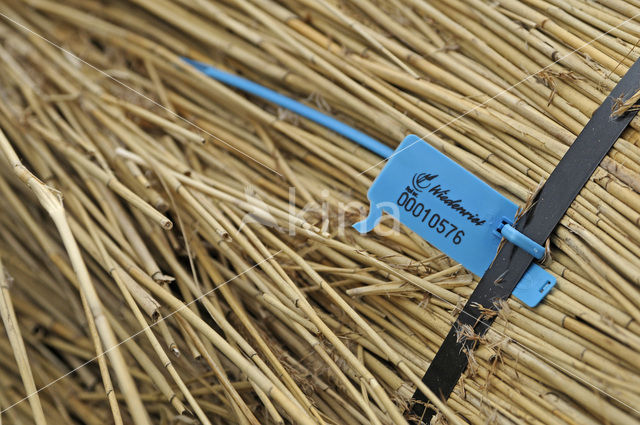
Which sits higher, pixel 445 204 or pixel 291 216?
pixel 445 204

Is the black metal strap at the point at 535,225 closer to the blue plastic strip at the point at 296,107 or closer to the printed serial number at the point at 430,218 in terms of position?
the printed serial number at the point at 430,218

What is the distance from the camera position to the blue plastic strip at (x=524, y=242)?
2.31 feet

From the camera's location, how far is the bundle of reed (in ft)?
2.29

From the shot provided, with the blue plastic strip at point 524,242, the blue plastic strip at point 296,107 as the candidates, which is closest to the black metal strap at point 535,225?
the blue plastic strip at point 524,242

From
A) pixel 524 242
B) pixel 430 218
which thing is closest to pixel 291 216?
pixel 430 218

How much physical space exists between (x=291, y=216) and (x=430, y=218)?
7.4 inches

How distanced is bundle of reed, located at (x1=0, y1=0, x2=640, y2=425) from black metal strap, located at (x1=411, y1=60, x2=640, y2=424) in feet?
0.05

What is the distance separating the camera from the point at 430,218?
2.52 ft

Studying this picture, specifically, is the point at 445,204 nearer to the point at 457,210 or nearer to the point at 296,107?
the point at 457,210

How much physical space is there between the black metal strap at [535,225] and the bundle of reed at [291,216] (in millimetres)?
15

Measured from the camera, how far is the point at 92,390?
0.95 meters

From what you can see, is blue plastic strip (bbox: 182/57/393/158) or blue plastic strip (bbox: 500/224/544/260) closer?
blue plastic strip (bbox: 500/224/544/260)

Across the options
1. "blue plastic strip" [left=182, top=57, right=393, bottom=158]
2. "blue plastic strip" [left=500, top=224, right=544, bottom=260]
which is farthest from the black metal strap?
"blue plastic strip" [left=182, top=57, right=393, bottom=158]

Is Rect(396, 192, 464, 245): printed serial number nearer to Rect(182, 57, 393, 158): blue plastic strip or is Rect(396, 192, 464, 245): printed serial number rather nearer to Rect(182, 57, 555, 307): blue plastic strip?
Rect(182, 57, 555, 307): blue plastic strip
